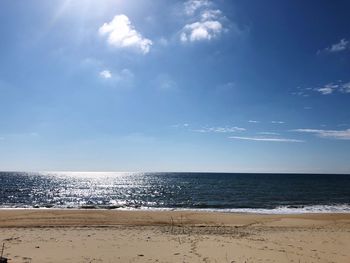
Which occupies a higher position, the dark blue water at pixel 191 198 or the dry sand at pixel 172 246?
the dry sand at pixel 172 246

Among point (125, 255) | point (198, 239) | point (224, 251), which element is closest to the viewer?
point (125, 255)

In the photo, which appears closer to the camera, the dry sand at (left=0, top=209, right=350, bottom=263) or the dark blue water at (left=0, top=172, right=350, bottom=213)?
the dry sand at (left=0, top=209, right=350, bottom=263)

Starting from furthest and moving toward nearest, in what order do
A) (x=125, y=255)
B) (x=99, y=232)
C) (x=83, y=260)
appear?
(x=99, y=232) → (x=125, y=255) → (x=83, y=260)

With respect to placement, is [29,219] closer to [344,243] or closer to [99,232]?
Answer: [99,232]

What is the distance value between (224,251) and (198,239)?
2.92 m

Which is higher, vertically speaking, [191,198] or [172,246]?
[172,246]

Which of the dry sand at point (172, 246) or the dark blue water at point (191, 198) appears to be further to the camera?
the dark blue water at point (191, 198)

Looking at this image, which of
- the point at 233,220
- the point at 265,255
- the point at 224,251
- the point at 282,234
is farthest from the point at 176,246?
the point at 233,220

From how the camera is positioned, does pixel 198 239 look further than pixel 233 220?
No

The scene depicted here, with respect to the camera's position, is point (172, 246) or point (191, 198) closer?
point (172, 246)

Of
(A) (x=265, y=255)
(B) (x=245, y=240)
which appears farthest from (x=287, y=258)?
(B) (x=245, y=240)

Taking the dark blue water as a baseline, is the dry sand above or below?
above

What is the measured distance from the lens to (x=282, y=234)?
20500 millimetres

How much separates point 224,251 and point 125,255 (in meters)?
4.03
